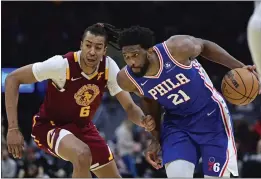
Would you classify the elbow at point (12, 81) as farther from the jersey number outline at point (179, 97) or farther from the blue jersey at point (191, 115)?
the jersey number outline at point (179, 97)

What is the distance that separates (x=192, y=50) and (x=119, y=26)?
7416 mm

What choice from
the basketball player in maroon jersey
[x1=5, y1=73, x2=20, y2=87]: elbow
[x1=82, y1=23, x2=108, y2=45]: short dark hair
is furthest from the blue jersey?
[x1=5, y1=73, x2=20, y2=87]: elbow

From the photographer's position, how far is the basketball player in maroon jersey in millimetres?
5758

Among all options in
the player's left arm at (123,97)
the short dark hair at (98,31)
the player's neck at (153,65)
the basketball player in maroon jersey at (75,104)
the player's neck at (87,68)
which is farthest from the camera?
the player's left arm at (123,97)

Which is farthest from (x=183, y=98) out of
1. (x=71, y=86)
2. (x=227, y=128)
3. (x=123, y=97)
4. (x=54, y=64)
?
(x=54, y=64)

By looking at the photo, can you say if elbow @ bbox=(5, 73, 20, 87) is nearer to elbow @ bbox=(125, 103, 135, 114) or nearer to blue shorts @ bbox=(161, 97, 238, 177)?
elbow @ bbox=(125, 103, 135, 114)

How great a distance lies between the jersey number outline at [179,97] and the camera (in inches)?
217

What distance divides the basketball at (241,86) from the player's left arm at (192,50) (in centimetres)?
10

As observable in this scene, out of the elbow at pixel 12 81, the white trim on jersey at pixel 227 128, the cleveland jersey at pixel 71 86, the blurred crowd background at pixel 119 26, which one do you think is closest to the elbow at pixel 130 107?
the cleveland jersey at pixel 71 86

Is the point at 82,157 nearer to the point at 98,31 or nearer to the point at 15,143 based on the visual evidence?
the point at 15,143

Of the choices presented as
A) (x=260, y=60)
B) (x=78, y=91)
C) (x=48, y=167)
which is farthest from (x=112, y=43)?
(x=48, y=167)

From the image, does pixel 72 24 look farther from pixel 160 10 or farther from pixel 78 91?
pixel 78 91

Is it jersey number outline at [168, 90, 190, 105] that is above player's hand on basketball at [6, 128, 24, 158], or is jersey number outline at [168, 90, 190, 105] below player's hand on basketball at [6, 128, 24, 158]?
above

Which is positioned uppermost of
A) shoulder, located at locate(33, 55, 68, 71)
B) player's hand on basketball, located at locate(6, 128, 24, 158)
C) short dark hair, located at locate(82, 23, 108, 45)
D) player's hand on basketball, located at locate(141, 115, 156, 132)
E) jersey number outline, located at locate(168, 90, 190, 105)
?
short dark hair, located at locate(82, 23, 108, 45)
